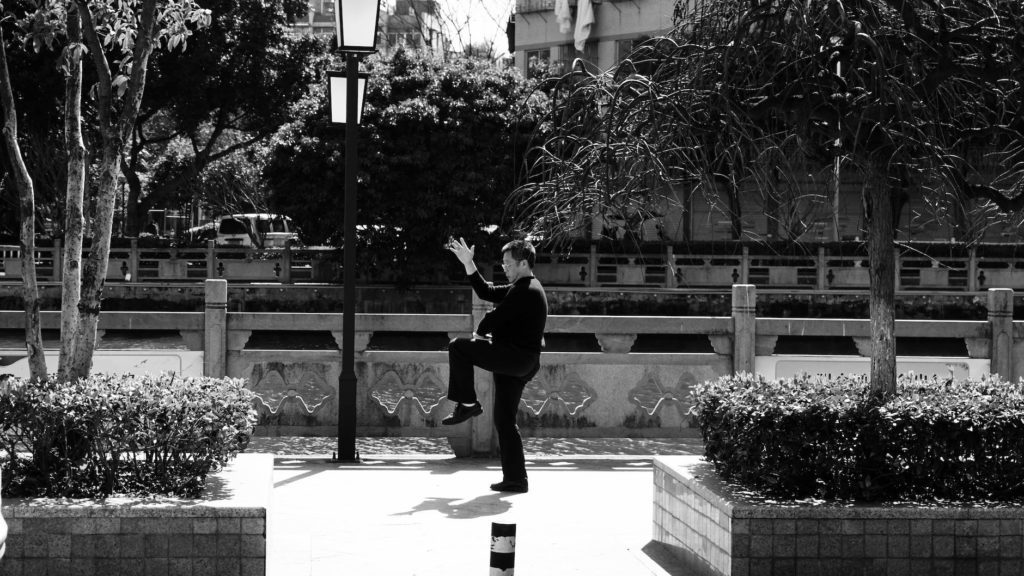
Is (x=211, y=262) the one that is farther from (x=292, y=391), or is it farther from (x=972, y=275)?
(x=292, y=391)

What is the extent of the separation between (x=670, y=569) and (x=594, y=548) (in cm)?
62

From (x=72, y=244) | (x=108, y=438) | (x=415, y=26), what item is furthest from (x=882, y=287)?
(x=415, y=26)

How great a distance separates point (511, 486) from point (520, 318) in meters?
1.31

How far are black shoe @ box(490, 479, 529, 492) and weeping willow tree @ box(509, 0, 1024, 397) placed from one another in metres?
2.26

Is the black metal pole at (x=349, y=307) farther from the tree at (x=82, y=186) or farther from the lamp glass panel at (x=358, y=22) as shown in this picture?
the tree at (x=82, y=186)

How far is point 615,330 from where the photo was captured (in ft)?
39.0

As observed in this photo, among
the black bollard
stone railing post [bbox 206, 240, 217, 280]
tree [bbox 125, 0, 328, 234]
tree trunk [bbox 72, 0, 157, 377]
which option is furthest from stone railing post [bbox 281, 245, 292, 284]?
the black bollard

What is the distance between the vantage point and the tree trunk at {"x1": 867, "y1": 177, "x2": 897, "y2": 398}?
6.83m

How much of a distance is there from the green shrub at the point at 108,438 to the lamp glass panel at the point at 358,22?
17.4ft

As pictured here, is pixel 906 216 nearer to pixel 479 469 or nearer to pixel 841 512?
pixel 479 469

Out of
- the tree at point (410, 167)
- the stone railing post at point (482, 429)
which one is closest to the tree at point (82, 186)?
the stone railing post at point (482, 429)

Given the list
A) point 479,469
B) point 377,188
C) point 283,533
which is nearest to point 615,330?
point 479,469

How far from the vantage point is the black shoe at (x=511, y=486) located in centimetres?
889

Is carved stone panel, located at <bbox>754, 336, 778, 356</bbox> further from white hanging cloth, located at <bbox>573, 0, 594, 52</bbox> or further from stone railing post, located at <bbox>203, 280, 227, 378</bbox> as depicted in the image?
white hanging cloth, located at <bbox>573, 0, 594, 52</bbox>
